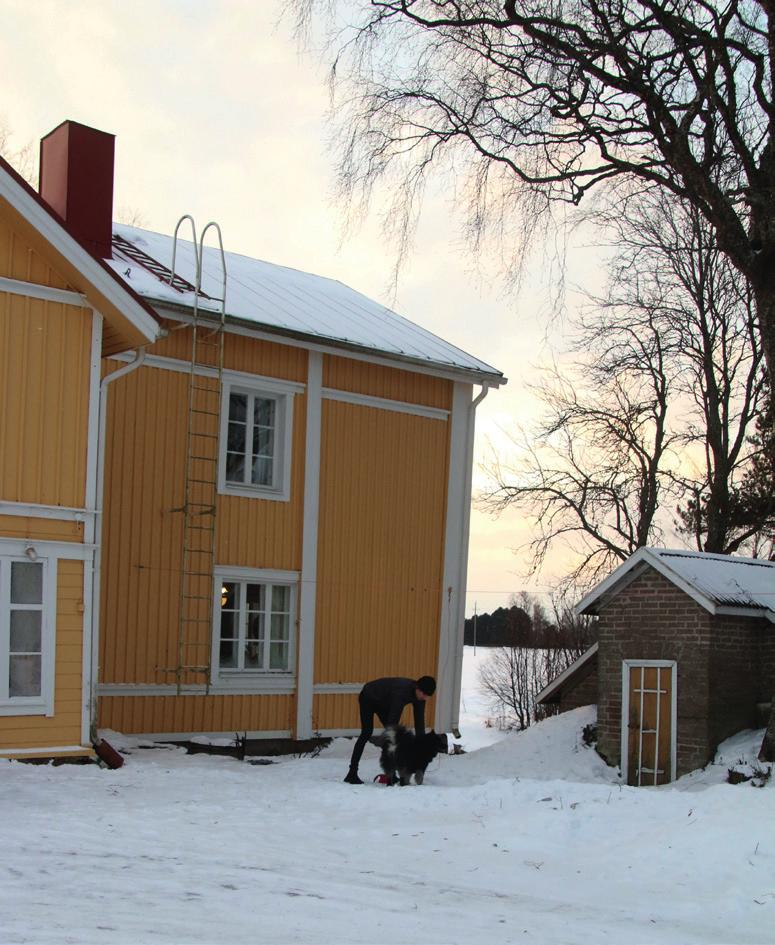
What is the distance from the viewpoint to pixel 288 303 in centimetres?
1850

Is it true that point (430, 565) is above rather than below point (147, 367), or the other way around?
below

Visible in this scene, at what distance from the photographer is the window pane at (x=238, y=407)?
54.7ft

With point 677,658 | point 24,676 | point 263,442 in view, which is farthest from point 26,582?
point 677,658

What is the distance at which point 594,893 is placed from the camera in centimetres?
820

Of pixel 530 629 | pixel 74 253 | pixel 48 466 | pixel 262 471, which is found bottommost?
pixel 530 629

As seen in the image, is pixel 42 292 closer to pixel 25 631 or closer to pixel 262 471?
pixel 25 631

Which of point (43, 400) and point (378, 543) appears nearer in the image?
point (43, 400)

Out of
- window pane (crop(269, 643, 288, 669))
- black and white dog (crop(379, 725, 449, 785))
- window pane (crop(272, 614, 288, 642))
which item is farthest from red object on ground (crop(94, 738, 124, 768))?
window pane (crop(272, 614, 288, 642))

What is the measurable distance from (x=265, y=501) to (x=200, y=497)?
115 cm

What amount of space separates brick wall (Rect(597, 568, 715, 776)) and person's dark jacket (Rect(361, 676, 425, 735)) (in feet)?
12.6

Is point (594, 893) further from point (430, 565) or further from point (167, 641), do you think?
point (430, 565)

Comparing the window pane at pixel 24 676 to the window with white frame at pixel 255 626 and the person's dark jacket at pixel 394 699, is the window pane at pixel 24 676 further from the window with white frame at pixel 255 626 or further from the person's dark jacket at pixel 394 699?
the window with white frame at pixel 255 626

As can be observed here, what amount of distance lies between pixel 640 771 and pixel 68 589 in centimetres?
734

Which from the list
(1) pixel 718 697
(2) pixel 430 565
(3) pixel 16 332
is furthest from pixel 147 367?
(1) pixel 718 697
